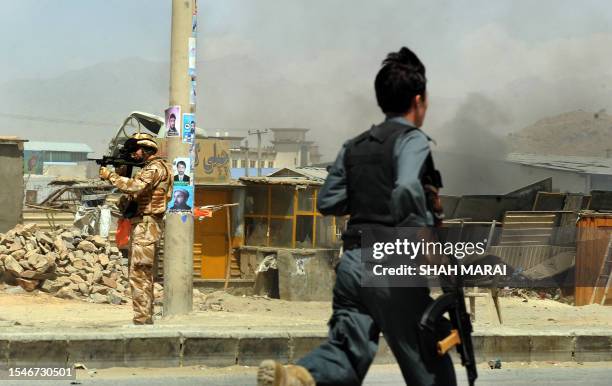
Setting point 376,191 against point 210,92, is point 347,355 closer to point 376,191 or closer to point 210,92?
point 376,191

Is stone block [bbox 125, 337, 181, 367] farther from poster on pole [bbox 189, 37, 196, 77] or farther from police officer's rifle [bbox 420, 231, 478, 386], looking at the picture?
police officer's rifle [bbox 420, 231, 478, 386]

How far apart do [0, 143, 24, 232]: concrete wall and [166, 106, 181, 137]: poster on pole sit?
9.19 m

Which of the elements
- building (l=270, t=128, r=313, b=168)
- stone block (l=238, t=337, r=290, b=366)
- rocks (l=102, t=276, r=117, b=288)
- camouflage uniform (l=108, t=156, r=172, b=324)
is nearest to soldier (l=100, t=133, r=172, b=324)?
camouflage uniform (l=108, t=156, r=172, b=324)

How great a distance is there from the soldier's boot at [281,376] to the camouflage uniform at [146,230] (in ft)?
17.1

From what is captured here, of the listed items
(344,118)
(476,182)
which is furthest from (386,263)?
(344,118)

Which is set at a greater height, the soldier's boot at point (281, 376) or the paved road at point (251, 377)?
the soldier's boot at point (281, 376)

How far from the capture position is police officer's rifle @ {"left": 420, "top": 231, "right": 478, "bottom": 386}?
3.78 metres

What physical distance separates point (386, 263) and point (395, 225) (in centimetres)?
16

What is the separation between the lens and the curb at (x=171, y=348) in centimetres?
757

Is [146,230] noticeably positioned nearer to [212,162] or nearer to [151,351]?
[151,351]

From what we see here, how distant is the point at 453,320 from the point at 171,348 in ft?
13.9

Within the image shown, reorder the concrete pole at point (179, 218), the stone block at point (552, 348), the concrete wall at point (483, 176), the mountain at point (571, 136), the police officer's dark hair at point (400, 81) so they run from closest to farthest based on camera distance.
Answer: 1. the police officer's dark hair at point (400, 81)
2. the stone block at point (552, 348)
3. the concrete pole at point (179, 218)
4. the concrete wall at point (483, 176)
5. the mountain at point (571, 136)

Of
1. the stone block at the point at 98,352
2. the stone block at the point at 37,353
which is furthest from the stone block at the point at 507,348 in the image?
the stone block at the point at 37,353

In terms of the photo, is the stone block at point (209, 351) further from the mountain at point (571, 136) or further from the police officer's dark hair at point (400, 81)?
the mountain at point (571, 136)
